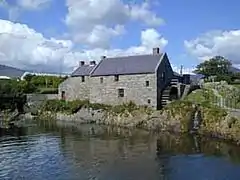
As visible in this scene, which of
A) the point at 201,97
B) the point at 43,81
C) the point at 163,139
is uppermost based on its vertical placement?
the point at 43,81

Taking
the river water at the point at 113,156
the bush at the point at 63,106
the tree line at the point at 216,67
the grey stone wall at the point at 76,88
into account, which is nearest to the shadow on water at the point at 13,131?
the river water at the point at 113,156

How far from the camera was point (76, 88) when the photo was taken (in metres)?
59.2

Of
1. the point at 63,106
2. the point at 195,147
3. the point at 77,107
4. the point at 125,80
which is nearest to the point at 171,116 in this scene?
the point at 195,147

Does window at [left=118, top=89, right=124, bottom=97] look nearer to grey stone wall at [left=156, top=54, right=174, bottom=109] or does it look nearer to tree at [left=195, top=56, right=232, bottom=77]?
grey stone wall at [left=156, top=54, right=174, bottom=109]

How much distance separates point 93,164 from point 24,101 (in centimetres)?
3600

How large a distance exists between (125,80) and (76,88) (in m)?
9.84

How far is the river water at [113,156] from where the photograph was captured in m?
25.1

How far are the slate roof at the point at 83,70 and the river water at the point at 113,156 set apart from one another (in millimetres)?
15580

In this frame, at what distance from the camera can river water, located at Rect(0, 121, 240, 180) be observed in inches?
989

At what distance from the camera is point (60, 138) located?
1591 inches

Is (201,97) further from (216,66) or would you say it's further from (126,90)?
(216,66)

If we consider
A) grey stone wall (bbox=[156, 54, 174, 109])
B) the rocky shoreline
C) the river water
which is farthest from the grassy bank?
grey stone wall (bbox=[156, 54, 174, 109])

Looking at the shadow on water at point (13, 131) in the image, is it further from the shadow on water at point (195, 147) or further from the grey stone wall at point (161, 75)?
the grey stone wall at point (161, 75)

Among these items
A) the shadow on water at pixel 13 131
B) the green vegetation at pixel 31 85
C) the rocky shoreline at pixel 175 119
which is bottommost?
the shadow on water at pixel 13 131
